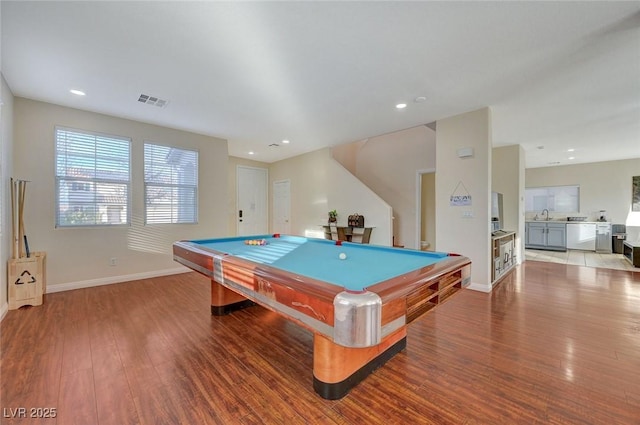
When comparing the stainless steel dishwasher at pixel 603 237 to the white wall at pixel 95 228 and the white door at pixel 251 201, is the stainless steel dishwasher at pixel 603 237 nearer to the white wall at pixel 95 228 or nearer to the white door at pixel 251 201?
the white door at pixel 251 201

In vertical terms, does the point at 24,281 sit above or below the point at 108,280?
above

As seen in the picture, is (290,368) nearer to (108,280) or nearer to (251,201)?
(108,280)

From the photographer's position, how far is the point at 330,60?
2.53m

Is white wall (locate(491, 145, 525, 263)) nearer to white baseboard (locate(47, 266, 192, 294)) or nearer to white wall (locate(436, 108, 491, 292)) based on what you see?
white wall (locate(436, 108, 491, 292))

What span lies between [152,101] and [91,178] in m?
1.54

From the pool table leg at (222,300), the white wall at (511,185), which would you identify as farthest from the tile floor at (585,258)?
the pool table leg at (222,300)

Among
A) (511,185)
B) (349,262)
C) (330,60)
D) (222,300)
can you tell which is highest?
(330,60)

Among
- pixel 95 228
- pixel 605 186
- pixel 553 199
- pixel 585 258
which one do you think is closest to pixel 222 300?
pixel 95 228

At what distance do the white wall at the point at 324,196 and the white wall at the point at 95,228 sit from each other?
7.53 ft

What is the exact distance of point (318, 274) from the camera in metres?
1.61

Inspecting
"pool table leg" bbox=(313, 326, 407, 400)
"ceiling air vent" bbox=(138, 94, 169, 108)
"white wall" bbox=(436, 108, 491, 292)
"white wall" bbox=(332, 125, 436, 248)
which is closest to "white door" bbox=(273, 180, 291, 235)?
"white wall" bbox=(332, 125, 436, 248)

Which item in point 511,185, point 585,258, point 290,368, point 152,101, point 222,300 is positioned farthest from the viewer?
point 585,258

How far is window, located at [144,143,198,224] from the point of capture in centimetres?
442

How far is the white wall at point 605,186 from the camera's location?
6.88m
